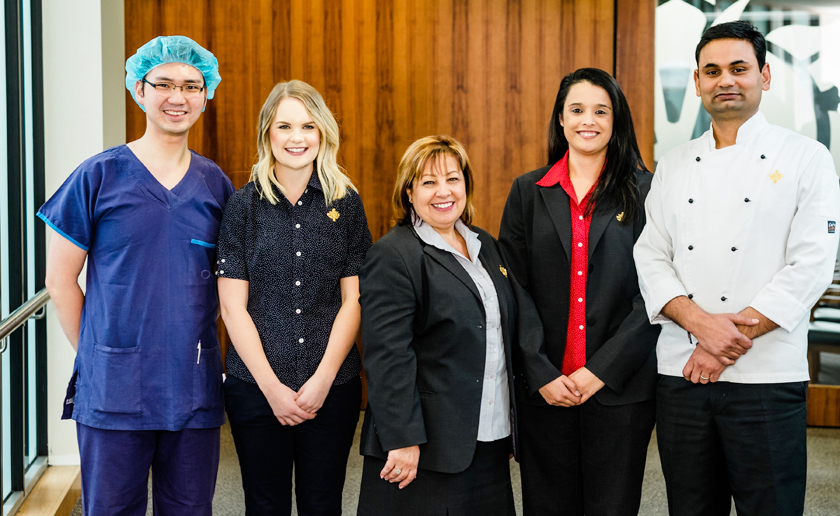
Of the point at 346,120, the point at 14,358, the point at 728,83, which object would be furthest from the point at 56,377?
the point at 728,83

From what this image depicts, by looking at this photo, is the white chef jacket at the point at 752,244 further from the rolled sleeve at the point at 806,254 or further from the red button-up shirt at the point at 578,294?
the red button-up shirt at the point at 578,294

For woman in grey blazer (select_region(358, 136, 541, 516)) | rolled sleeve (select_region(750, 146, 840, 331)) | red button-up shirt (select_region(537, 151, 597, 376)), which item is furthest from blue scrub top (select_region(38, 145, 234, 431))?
rolled sleeve (select_region(750, 146, 840, 331))

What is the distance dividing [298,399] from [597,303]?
2.83ft

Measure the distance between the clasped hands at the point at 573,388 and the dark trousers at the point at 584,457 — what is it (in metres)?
0.04

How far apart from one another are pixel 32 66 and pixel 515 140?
245 centimetres

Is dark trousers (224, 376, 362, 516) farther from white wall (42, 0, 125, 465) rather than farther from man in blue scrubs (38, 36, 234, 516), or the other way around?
white wall (42, 0, 125, 465)

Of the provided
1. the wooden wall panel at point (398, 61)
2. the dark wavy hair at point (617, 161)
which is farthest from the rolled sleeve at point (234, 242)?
the wooden wall panel at point (398, 61)

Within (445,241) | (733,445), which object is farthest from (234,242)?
(733,445)

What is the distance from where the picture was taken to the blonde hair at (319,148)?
6.22 ft

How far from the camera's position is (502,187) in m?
3.93

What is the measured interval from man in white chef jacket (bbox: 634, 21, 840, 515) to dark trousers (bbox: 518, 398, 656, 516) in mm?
91

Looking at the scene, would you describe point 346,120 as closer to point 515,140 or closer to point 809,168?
point 515,140

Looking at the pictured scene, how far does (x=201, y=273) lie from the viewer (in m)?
1.87

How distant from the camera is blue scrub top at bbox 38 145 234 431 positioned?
70.5 inches
